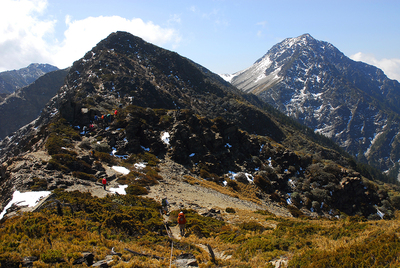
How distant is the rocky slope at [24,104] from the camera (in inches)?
5497

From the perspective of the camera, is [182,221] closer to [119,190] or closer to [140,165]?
[119,190]

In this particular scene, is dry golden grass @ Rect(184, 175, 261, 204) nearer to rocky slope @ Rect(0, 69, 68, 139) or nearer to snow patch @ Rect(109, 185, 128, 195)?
snow patch @ Rect(109, 185, 128, 195)

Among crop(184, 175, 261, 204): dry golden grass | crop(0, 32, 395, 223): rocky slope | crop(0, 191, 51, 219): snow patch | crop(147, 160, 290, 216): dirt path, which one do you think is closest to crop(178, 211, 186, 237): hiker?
crop(147, 160, 290, 216): dirt path

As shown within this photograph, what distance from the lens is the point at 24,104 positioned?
486 ft

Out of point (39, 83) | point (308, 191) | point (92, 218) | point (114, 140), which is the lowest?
point (308, 191)

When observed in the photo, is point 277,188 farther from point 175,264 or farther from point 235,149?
point 175,264

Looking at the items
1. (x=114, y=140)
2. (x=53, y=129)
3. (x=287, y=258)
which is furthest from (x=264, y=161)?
(x=53, y=129)

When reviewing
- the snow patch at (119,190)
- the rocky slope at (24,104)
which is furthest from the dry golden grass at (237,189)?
the rocky slope at (24,104)

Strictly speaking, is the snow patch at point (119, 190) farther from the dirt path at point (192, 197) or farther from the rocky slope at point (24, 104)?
the rocky slope at point (24, 104)

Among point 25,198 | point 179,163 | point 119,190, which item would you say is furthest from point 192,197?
point 25,198

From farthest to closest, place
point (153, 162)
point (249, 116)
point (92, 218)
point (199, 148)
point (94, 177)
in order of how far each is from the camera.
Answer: point (249, 116) → point (199, 148) → point (153, 162) → point (94, 177) → point (92, 218)

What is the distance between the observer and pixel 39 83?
164 metres

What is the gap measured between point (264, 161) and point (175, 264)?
38203mm

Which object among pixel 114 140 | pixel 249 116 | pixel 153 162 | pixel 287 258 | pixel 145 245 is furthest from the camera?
pixel 249 116
